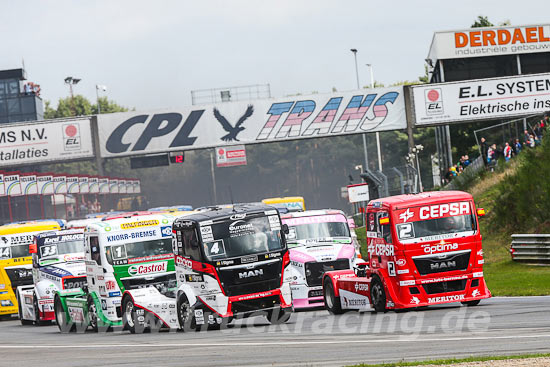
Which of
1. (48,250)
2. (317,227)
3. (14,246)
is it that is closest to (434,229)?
(317,227)

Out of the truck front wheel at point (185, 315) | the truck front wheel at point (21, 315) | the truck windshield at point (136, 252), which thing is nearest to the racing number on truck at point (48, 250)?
the truck front wheel at point (21, 315)

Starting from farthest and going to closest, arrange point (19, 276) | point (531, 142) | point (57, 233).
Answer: point (531, 142) → point (19, 276) → point (57, 233)

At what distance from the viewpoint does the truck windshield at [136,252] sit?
20.6m

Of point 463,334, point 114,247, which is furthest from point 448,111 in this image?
point 463,334

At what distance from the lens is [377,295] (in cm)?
1778

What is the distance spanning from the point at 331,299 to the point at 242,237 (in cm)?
314

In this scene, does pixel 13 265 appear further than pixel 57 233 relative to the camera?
Yes

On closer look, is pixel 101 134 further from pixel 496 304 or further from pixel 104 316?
pixel 496 304

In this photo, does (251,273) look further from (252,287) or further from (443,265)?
(443,265)

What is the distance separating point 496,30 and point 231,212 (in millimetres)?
40224

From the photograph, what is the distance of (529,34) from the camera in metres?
54.8

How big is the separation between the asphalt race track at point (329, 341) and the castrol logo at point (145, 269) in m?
1.60

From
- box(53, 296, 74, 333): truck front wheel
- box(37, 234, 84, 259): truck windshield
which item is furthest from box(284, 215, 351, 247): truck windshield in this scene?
box(37, 234, 84, 259): truck windshield

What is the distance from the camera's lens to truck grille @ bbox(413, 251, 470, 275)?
56.2 feet
